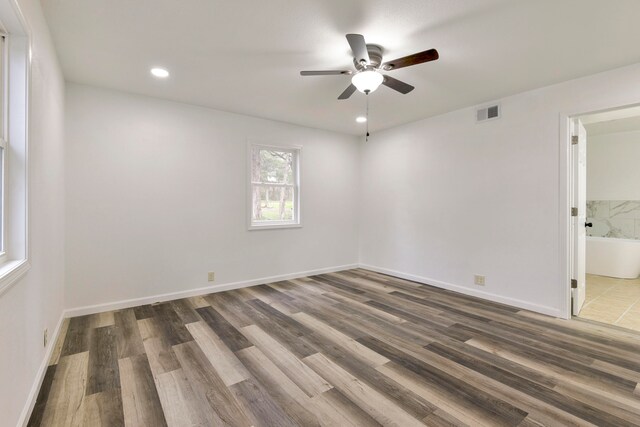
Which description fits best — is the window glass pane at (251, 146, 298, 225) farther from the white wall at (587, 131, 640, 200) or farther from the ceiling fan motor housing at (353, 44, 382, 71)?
the white wall at (587, 131, 640, 200)

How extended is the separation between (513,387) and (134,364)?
2699mm

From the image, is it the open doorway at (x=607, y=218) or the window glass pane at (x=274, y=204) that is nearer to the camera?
the open doorway at (x=607, y=218)

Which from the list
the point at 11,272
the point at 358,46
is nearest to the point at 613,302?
the point at 358,46

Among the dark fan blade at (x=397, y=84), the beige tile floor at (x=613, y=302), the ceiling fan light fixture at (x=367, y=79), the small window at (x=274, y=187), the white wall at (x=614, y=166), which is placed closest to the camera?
the ceiling fan light fixture at (x=367, y=79)

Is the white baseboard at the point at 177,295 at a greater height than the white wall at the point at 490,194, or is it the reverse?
the white wall at the point at 490,194

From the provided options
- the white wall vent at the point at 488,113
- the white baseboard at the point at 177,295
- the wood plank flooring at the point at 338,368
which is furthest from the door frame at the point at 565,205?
the white baseboard at the point at 177,295

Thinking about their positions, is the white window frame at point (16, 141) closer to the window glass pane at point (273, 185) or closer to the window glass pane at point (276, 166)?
the window glass pane at point (273, 185)

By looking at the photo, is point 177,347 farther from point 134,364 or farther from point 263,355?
point 263,355

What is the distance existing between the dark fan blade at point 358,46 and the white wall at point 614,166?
5.79 m

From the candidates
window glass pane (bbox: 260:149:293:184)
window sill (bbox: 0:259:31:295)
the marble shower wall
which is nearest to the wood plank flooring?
window sill (bbox: 0:259:31:295)

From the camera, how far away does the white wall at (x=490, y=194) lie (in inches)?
126

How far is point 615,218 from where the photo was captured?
18.0 feet

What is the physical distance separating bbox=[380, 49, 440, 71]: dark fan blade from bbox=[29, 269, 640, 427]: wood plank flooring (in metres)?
2.26

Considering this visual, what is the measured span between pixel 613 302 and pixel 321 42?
450cm
